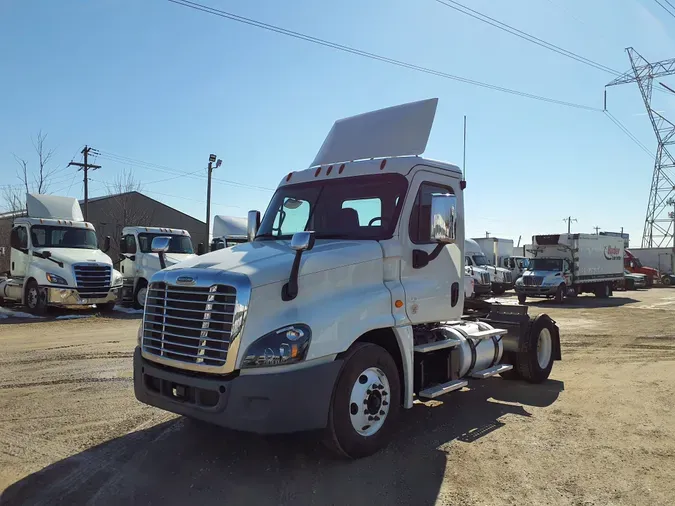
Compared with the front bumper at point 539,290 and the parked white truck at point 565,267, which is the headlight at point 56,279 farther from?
the front bumper at point 539,290

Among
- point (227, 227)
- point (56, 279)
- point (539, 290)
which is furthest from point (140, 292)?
point (539, 290)

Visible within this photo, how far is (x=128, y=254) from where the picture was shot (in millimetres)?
18812

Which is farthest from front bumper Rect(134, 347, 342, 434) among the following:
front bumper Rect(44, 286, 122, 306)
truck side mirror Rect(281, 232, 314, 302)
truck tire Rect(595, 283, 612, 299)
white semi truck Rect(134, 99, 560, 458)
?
truck tire Rect(595, 283, 612, 299)

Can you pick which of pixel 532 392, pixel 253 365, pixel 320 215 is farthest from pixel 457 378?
pixel 253 365

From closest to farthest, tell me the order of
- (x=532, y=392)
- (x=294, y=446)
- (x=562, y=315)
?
(x=294, y=446), (x=532, y=392), (x=562, y=315)

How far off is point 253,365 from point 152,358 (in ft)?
3.68

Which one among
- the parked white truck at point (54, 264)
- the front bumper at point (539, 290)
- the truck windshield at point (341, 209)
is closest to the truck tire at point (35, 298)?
the parked white truck at point (54, 264)

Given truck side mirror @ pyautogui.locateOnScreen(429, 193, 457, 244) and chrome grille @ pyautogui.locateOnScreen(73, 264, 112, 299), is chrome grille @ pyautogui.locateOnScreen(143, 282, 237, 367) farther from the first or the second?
chrome grille @ pyautogui.locateOnScreen(73, 264, 112, 299)

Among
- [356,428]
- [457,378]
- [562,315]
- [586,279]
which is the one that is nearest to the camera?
[356,428]

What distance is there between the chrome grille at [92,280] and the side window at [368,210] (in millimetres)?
12819

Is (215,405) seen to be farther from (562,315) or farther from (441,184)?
(562,315)

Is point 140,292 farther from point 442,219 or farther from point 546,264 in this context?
point 546,264

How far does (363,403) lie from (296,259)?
55.9 inches

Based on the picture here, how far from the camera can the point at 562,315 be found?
1930 cm
